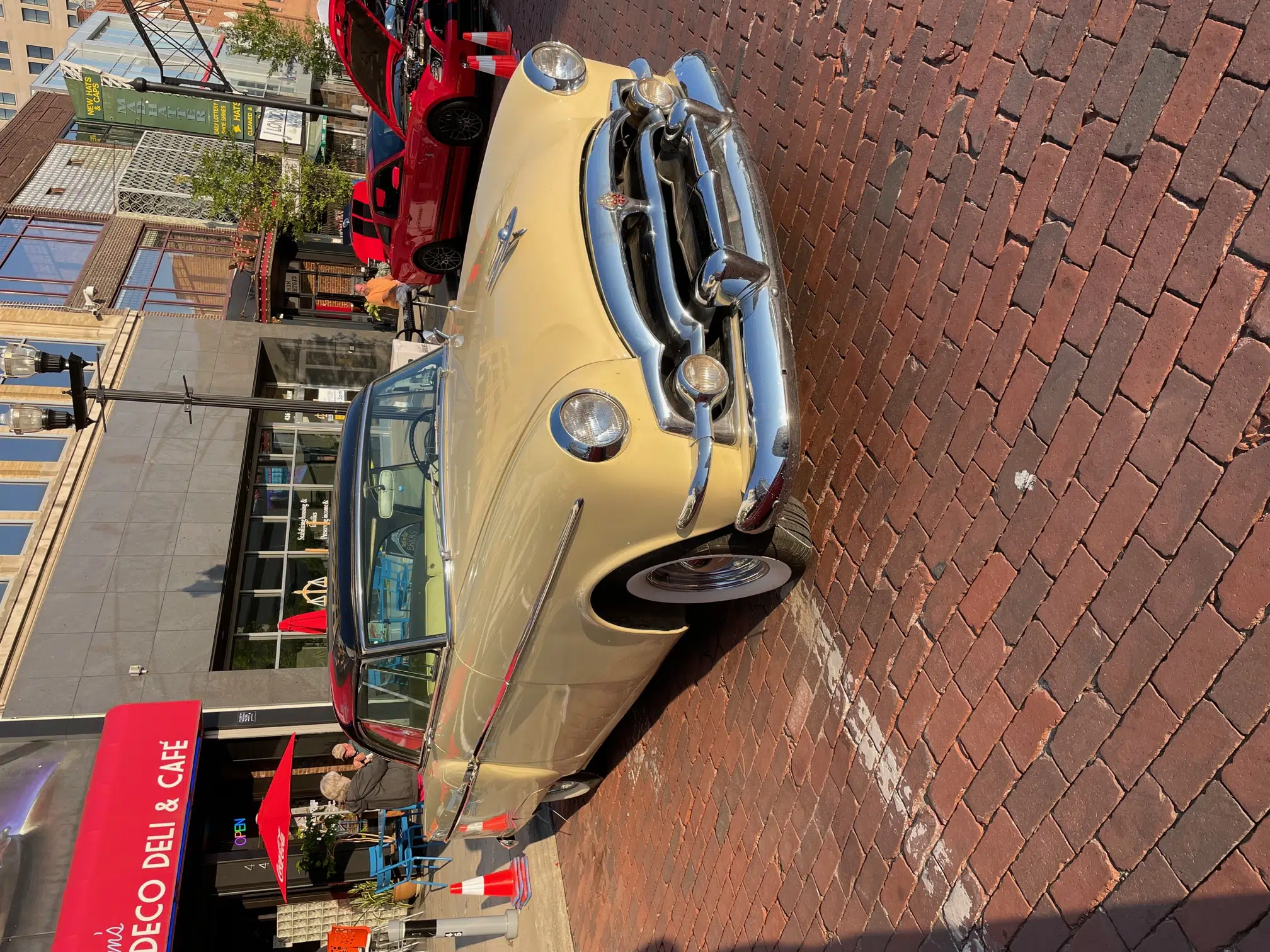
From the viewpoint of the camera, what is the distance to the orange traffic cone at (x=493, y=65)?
5.22 m

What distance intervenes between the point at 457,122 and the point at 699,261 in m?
4.55

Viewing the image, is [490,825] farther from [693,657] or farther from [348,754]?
[348,754]

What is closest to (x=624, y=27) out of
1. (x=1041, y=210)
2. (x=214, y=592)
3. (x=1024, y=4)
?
(x=1024, y=4)

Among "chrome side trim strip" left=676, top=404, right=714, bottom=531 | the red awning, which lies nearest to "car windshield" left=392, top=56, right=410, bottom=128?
"chrome side trim strip" left=676, top=404, right=714, bottom=531

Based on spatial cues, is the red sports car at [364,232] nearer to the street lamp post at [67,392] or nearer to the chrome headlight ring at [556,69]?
the street lamp post at [67,392]

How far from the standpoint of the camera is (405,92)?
6645mm

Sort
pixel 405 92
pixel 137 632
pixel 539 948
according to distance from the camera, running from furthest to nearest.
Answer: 1. pixel 137 632
2. pixel 405 92
3. pixel 539 948

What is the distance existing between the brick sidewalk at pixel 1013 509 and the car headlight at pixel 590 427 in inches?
44.0

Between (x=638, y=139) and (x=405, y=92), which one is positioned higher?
(x=638, y=139)

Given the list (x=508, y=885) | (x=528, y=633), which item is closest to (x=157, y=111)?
(x=508, y=885)

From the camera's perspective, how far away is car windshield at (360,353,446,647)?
3.26m

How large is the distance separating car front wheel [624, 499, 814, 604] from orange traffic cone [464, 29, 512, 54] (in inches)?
186

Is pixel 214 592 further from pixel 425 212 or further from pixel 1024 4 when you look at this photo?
pixel 1024 4

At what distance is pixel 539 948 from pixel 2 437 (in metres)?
11.0
